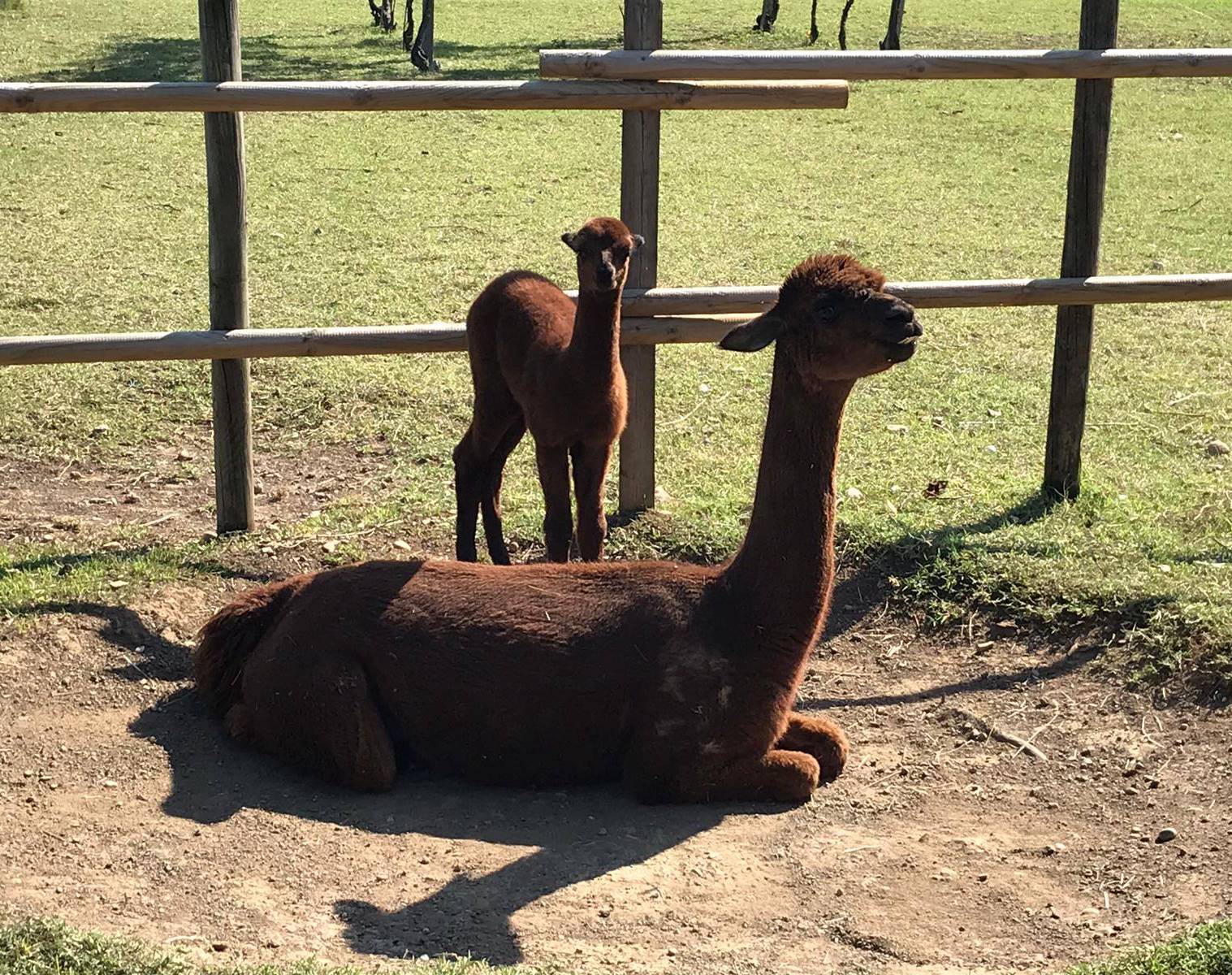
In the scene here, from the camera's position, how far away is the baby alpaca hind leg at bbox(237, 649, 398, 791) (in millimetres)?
5164

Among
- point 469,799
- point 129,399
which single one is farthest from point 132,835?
point 129,399

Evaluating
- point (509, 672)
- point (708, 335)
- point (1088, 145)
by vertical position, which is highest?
point (1088, 145)

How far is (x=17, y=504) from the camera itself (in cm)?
754

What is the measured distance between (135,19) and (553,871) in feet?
76.2

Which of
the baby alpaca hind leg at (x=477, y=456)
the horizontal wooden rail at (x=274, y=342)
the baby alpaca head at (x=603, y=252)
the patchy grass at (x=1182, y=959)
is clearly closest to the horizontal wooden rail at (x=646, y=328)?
the horizontal wooden rail at (x=274, y=342)

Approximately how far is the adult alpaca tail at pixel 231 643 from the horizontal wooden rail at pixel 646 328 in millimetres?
1513

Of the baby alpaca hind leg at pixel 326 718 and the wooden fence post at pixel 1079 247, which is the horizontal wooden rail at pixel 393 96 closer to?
the wooden fence post at pixel 1079 247

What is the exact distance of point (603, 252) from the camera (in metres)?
5.95

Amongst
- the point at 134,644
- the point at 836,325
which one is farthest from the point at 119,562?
the point at 836,325

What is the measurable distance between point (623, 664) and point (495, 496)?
1.84 metres

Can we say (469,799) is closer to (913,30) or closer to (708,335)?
(708,335)

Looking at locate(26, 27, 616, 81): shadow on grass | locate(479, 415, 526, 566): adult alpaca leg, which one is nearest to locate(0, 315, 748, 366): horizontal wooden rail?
locate(479, 415, 526, 566): adult alpaca leg

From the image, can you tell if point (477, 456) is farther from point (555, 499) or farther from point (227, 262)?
point (227, 262)

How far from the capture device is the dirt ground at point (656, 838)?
14.1 feet
